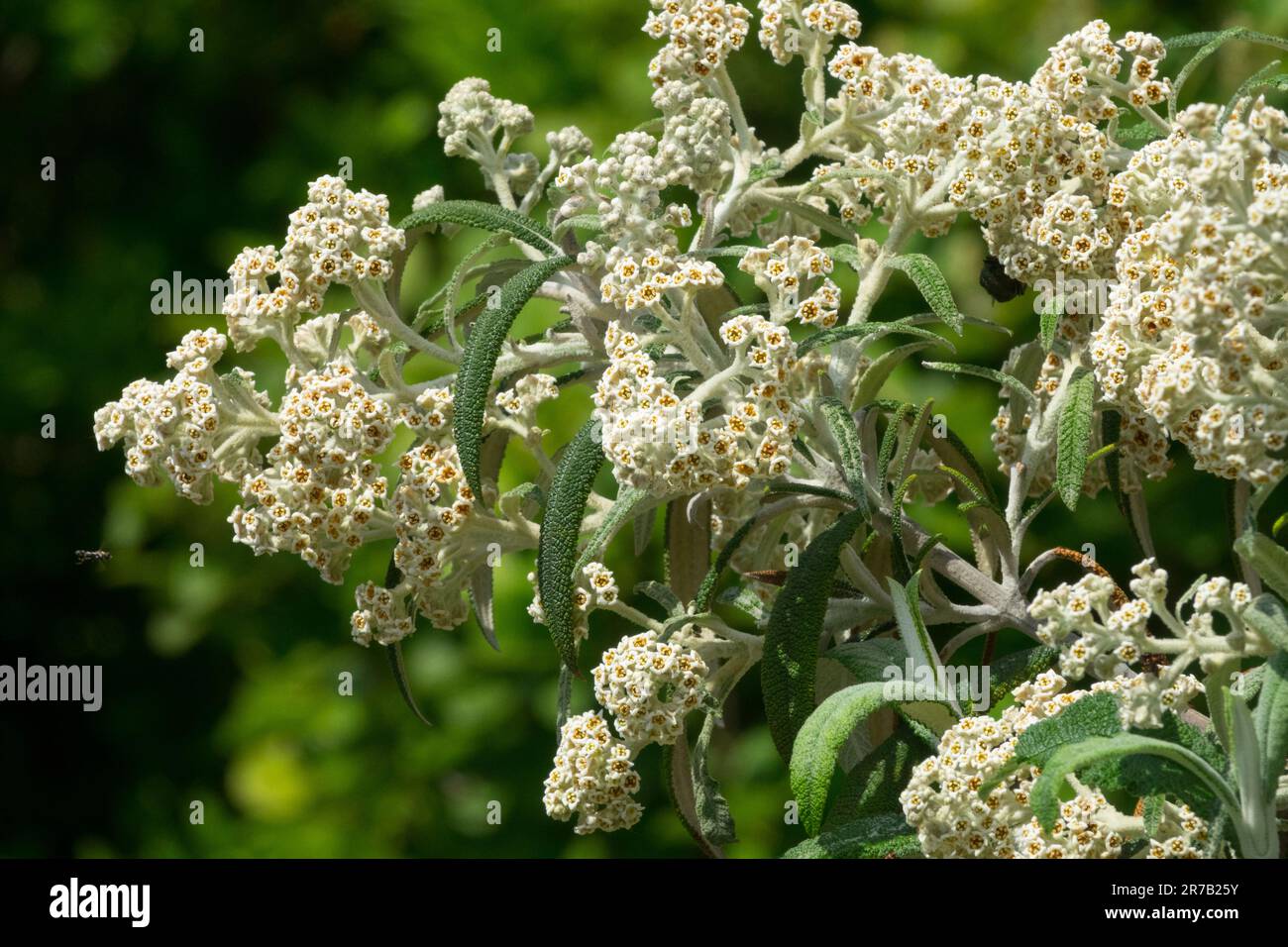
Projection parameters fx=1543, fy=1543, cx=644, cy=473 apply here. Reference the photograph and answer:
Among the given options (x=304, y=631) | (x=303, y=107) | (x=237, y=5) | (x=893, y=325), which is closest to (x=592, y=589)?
(x=893, y=325)

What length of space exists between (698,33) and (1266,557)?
732 mm

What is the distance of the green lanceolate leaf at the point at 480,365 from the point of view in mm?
1352

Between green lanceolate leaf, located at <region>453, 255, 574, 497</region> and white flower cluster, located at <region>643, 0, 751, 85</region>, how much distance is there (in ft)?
0.87

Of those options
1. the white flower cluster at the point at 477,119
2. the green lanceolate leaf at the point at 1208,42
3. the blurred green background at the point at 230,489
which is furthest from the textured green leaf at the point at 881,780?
the blurred green background at the point at 230,489

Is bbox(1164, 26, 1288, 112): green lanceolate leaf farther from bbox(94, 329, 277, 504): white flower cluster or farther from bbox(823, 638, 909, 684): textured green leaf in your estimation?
bbox(94, 329, 277, 504): white flower cluster

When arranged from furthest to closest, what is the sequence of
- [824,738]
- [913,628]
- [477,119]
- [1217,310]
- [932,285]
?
[477,119], [932,285], [913,628], [824,738], [1217,310]

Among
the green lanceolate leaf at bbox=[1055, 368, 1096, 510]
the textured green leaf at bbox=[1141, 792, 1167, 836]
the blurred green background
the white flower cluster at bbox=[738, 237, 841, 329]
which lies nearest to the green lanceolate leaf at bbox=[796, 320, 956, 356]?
the white flower cluster at bbox=[738, 237, 841, 329]

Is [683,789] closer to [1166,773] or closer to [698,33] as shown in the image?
[1166,773]

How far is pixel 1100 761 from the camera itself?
1.13 meters

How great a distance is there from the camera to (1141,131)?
1.55 metres

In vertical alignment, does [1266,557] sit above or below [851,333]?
below

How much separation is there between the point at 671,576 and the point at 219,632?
3301 mm

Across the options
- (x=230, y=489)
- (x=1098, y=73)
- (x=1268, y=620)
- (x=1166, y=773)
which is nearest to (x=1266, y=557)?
(x=1268, y=620)

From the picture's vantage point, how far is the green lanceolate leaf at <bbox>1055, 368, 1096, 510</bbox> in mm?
1345
